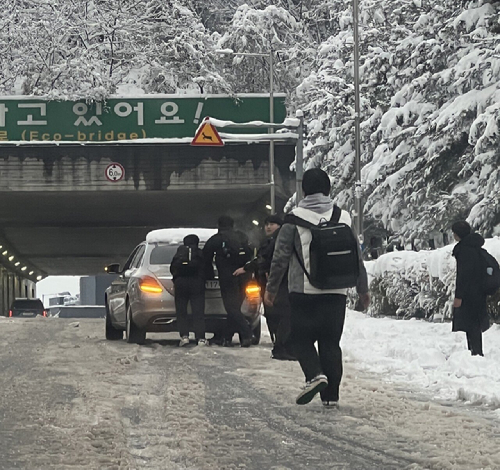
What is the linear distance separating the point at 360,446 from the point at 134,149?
116 ft

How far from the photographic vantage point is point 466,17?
24906 millimetres

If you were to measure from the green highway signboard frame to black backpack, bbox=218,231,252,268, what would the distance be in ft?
85.5

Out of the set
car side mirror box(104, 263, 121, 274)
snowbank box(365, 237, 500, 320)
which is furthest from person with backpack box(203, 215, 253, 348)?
snowbank box(365, 237, 500, 320)

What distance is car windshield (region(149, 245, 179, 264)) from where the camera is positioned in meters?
16.7

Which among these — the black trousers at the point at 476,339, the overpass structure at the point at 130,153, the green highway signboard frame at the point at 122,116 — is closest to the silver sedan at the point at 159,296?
the black trousers at the point at 476,339

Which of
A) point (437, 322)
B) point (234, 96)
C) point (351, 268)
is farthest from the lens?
point (234, 96)

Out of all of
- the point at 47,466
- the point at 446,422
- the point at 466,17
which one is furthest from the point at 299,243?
the point at 466,17

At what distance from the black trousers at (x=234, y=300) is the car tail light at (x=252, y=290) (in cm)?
26

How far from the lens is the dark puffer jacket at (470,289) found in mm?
13266

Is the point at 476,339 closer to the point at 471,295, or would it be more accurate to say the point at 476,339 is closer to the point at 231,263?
the point at 471,295

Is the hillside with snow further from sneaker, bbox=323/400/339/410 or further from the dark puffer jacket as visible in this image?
sneaker, bbox=323/400/339/410

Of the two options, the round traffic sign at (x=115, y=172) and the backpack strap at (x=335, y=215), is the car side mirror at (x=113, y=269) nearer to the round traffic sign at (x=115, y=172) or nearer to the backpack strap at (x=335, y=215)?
the backpack strap at (x=335, y=215)

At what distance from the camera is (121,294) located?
1747cm

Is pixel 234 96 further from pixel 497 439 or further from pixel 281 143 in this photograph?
pixel 497 439
